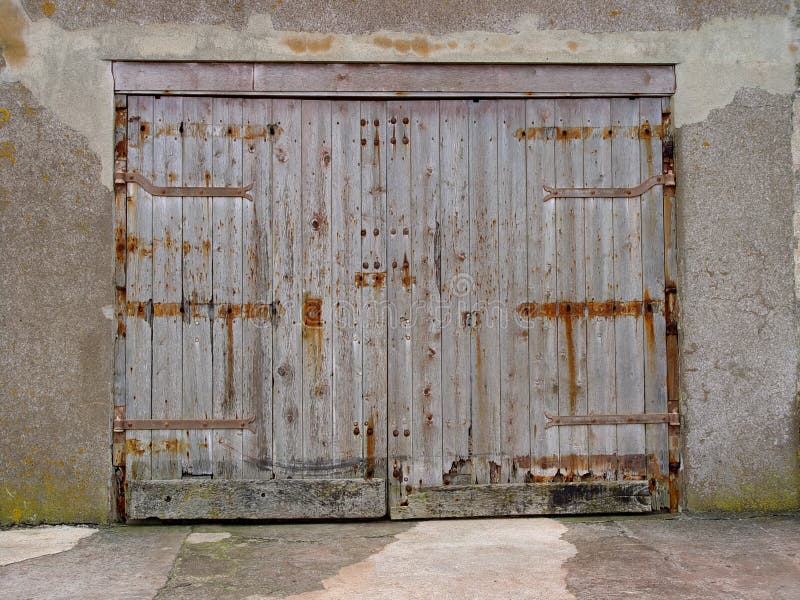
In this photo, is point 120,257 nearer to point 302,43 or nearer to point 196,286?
point 196,286

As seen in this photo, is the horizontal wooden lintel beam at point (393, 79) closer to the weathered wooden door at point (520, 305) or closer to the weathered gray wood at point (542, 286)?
the weathered wooden door at point (520, 305)

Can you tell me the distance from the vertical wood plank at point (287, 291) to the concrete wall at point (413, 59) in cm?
43

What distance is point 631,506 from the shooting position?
3.86 metres

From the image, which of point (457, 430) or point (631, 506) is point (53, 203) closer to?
point (457, 430)

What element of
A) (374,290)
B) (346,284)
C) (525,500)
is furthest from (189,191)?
(525,500)

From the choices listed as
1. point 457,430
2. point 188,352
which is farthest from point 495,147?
point 188,352

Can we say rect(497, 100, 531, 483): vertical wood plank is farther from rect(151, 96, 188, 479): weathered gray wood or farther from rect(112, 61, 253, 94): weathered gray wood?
rect(151, 96, 188, 479): weathered gray wood

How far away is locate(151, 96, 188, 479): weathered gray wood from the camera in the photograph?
3.80 metres

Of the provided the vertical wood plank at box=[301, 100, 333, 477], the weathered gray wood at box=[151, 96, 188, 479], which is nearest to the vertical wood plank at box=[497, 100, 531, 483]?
the vertical wood plank at box=[301, 100, 333, 477]

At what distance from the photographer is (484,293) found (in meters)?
3.91

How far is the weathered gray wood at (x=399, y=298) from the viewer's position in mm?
3867

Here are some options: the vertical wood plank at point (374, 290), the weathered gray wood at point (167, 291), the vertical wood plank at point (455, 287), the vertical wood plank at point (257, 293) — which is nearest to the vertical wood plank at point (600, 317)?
the vertical wood plank at point (455, 287)

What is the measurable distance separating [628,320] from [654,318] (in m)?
0.14

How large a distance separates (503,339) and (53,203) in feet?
7.75
